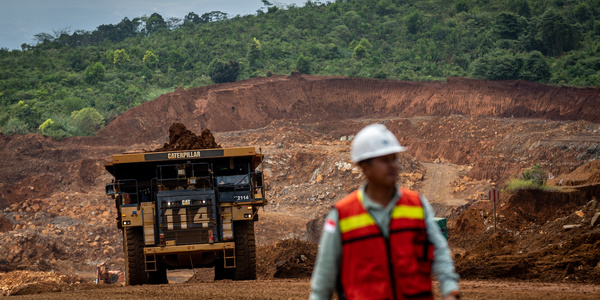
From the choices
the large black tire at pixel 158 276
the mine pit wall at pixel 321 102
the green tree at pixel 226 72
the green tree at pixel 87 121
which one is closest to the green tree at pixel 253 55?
the green tree at pixel 226 72

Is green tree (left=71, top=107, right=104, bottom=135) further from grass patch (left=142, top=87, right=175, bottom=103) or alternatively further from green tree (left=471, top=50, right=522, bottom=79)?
green tree (left=471, top=50, right=522, bottom=79)

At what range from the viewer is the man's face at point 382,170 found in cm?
411

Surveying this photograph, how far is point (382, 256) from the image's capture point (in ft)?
13.3

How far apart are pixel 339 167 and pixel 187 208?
2638 centimetres

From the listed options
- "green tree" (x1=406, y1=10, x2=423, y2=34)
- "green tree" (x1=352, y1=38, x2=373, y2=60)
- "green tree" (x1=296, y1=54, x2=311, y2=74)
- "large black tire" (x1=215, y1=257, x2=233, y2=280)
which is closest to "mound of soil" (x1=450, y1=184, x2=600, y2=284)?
"large black tire" (x1=215, y1=257, x2=233, y2=280)

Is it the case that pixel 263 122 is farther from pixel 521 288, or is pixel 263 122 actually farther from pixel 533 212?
pixel 521 288

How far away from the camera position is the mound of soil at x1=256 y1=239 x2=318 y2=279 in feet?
62.7

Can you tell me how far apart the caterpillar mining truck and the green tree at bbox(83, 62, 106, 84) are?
61499 millimetres

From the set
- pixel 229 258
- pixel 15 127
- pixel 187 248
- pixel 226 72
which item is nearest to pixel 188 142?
pixel 187 248

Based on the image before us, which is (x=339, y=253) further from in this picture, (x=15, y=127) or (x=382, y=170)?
(x=15, y=127)

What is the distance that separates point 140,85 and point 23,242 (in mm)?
45553

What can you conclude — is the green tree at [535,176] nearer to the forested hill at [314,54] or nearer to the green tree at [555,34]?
the forested hill at [314,54]

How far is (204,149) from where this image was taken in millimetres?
16562

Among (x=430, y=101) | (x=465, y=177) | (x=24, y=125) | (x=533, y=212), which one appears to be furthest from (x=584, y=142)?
(x=24, y=125)
